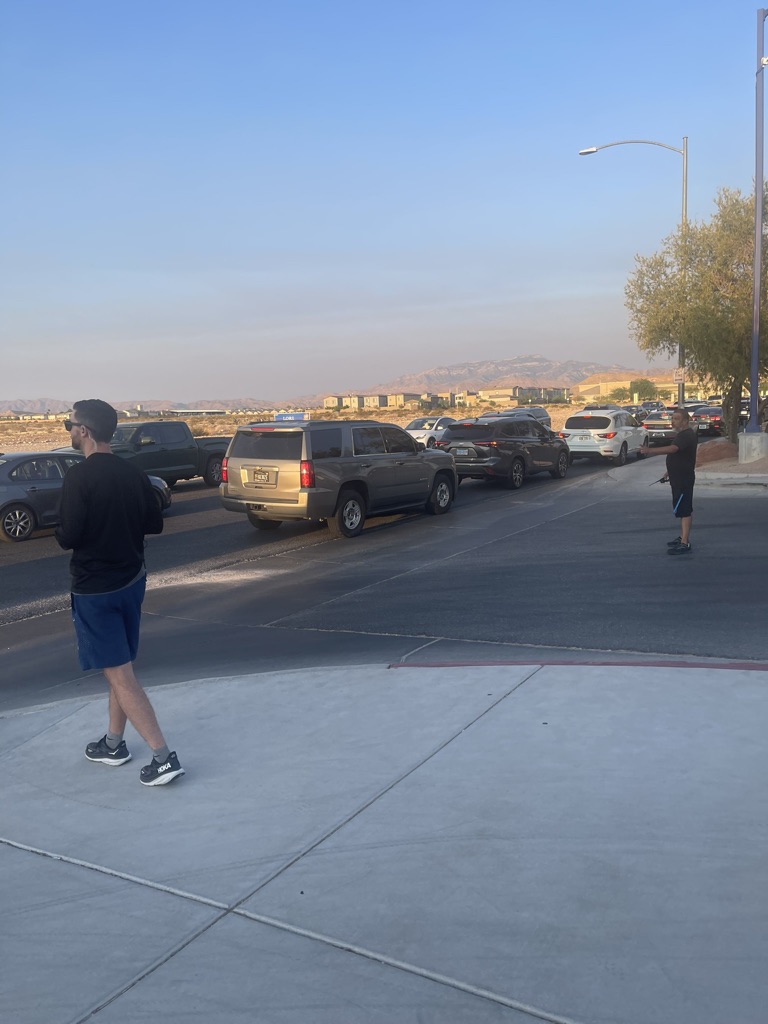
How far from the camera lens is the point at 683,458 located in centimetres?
1222

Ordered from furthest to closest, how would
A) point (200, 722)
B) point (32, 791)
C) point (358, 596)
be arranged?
1. point (358, 596)
2. point (200, 722)
3. point (32, 791)

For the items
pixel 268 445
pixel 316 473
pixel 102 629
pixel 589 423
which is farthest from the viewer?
pixel 589 423

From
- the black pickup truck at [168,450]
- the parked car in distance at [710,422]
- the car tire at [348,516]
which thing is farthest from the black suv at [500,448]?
the parked car in distance at [710,422]

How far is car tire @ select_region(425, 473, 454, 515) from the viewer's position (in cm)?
1842

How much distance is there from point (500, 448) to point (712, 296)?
10.2 m

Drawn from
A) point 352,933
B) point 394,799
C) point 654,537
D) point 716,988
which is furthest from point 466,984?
point 654,537

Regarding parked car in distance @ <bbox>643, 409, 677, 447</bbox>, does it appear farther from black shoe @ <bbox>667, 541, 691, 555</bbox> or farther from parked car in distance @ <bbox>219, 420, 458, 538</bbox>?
black shoe @ <bbox>667, 541, 691, 555</bbox>

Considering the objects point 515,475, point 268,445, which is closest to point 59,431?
point 515,475

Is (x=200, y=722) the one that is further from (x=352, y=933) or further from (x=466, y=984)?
(x=466, y=984)

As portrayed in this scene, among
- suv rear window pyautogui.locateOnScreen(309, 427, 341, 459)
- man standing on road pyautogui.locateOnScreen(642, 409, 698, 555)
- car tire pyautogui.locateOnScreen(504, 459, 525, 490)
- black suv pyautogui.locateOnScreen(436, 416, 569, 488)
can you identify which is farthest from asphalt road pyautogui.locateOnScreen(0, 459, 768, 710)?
car tire pyautogui.locateOnScreen(504, 459, 525, 490)

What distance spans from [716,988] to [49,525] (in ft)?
51.1

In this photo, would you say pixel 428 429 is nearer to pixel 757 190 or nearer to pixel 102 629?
pixel 757 190

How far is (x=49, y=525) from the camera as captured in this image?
17.2m

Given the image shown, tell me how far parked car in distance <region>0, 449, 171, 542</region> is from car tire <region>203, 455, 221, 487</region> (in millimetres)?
8293
